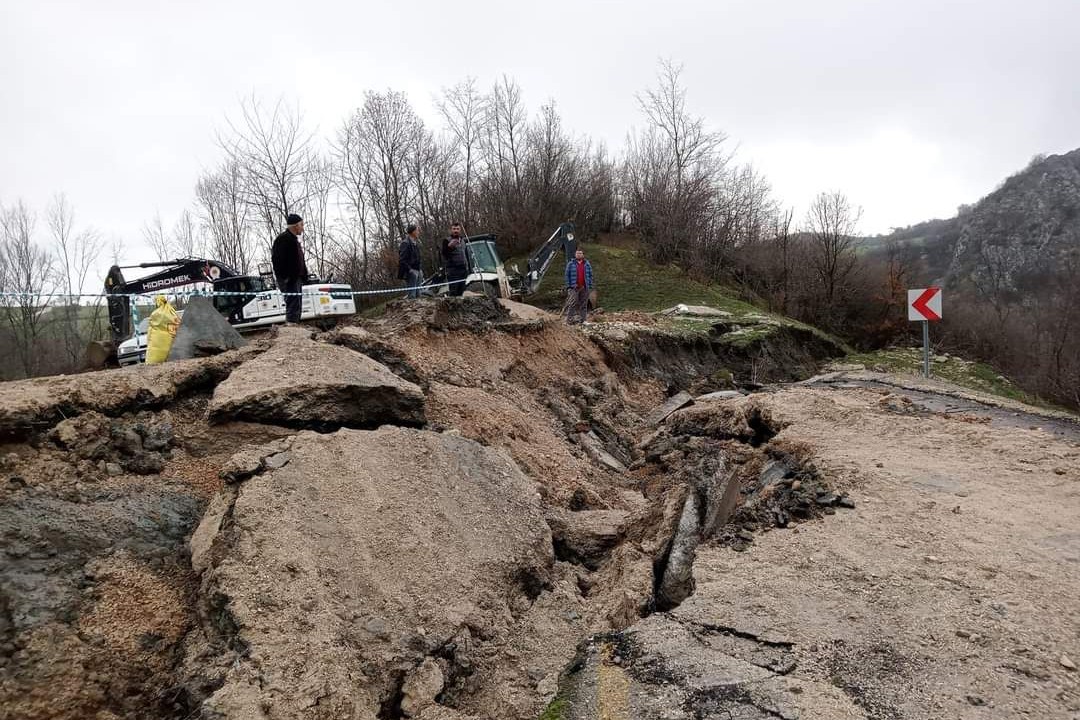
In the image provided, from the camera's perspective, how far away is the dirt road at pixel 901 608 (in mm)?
2676

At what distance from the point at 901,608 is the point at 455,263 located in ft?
37.3

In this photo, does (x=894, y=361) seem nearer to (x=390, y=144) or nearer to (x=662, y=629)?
(x=662, y=629)

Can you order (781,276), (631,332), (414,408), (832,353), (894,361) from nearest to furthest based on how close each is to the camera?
(414,408)
(631,332)
(894,361)
(832,353)
(781,276)

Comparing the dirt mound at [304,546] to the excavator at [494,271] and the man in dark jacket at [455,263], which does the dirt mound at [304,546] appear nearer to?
the man in dark jacket at [455,263]

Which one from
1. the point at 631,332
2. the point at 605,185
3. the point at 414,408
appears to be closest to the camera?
the point at 414,408

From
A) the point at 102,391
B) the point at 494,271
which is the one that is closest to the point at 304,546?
the point at 102,391

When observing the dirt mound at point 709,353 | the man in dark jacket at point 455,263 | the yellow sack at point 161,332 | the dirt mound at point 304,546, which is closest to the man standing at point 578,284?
the dirt mound at point 709,353

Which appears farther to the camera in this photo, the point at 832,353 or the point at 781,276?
the point at 781,276

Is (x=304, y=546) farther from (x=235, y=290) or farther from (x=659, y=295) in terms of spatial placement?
(x=659, y=295)

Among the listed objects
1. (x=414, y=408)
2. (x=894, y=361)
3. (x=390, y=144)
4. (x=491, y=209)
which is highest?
(x=390, y=144)

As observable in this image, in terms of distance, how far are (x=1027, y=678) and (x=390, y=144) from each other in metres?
24.8

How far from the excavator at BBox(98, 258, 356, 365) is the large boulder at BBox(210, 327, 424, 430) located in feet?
25.6

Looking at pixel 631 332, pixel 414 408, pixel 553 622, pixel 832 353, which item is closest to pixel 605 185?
pixel 832 353

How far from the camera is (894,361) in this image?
56.0 feet
